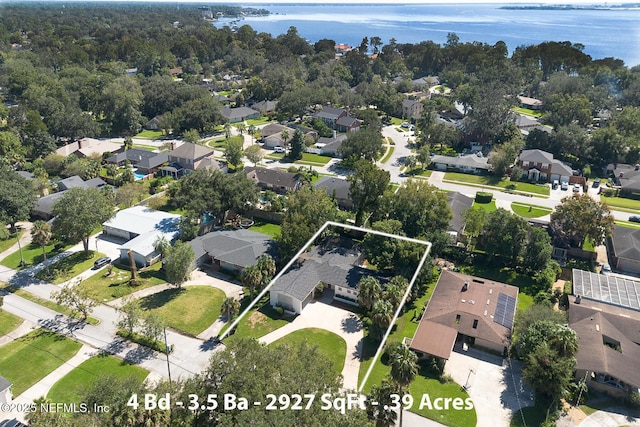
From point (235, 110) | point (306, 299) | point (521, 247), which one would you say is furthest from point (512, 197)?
point (235, 110)

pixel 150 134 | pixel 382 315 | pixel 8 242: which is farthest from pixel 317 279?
pixel 150 134

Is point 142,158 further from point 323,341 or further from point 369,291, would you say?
point 369,291

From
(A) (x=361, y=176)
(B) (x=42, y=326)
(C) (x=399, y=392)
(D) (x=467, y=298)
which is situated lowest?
(B) (x=42, y=326)

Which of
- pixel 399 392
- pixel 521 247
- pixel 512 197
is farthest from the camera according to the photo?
pixel 512 197

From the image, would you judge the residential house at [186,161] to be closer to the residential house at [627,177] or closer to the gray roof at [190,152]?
the gray roof at [190,152]

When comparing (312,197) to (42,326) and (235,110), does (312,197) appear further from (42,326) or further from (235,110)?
(235,110)

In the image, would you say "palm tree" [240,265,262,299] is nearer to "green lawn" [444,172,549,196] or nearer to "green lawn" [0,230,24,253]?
"green lawn" [0,230,24,253]
